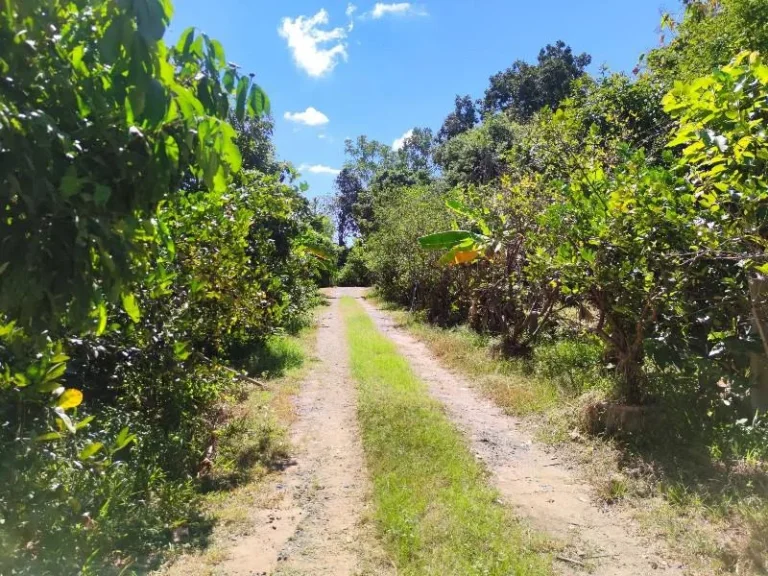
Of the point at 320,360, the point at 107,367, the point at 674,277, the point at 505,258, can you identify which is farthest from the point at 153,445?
the point at 505,258

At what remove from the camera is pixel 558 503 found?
4.81 meters

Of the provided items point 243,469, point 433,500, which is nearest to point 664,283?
point 433,500

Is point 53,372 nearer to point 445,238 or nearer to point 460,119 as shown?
point 445,238

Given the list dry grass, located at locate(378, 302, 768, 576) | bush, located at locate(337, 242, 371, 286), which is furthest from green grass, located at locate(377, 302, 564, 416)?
bush, located at locate(337, 242, 371, 286)

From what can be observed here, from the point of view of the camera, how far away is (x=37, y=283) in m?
1.57

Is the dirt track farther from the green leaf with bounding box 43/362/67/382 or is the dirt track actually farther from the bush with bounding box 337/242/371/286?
the bush with bounding box 337/242/371/286

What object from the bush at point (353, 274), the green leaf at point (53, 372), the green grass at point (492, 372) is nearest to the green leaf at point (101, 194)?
the green leaf at point (53, 372)

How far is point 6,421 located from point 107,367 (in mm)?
2159

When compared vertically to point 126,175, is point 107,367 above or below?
below

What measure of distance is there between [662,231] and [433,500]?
3.09m

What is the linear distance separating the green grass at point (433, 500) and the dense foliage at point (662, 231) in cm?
216

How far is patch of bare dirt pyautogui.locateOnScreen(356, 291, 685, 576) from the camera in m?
3.87

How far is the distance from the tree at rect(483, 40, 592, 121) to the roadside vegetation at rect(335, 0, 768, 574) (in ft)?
87.3

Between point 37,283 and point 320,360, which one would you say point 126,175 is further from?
point 320,360
